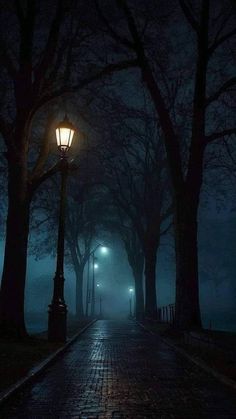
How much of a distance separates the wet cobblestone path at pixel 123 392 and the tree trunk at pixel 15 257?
127 inches

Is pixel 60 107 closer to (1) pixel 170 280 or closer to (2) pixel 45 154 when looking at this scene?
(2) pixel 45 154

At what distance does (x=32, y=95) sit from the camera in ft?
50.5

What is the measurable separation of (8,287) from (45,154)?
464 centimetres

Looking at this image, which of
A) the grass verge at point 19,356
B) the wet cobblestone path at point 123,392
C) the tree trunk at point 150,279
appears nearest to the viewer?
the wet cobblestone path at point 123,392

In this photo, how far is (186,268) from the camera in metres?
16.0

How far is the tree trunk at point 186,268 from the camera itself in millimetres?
15641

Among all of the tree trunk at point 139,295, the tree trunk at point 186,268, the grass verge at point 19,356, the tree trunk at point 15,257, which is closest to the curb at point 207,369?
the tree trunk at point 186,268

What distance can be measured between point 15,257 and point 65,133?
4.17m

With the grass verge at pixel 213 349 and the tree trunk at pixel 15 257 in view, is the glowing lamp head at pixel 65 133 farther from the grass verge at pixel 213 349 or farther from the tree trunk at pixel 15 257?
the grass verge at pixel 213 349

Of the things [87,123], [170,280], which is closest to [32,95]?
[87,123]

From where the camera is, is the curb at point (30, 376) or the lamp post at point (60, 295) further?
the lamp post at point (60, 295)

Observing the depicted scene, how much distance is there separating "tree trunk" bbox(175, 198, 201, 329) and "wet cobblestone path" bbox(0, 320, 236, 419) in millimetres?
4366

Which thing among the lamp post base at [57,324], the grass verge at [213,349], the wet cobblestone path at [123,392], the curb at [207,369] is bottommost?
the wet cobblestone path at [123,392]

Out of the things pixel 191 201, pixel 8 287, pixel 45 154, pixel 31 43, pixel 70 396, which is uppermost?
pixel 31 43
